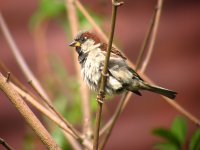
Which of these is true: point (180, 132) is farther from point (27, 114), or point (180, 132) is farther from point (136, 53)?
point (136, 53)

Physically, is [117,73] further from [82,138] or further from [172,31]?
[172,31]

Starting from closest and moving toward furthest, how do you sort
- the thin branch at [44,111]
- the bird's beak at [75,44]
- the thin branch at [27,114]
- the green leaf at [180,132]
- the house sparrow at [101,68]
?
the thin branch at [27,114] < the thin branch at [44,111] < the green leaf at [180,132] < the house sparrow at [101,68] < the bird's beak at [75,44]

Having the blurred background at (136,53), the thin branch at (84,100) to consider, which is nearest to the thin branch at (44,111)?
the thin branch at (84,100)

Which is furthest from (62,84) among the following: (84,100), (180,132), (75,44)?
(180,132)

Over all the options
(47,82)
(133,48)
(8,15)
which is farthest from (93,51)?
(8,15)

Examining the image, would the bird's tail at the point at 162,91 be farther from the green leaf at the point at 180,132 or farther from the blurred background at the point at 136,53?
the blurred background at the point at 136,53

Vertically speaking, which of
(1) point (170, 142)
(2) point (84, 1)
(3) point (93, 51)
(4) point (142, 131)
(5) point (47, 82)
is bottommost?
(4) point (142, 131)
